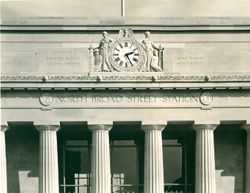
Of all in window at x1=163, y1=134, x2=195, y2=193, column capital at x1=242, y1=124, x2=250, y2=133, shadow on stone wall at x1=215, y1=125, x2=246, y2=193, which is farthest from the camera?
window at x1=163, y1=134, x2=195, y2=193

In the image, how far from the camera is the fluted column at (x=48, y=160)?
3440 inches

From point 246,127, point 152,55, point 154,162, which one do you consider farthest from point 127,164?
point 246,127

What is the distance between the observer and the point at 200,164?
88438mm

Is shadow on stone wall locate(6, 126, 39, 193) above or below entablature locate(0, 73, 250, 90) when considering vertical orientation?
below

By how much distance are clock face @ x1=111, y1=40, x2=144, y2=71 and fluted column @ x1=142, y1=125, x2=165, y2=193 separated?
14.8ft

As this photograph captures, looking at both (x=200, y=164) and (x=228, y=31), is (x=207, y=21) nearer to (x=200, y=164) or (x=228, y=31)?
(x=228, y=31)

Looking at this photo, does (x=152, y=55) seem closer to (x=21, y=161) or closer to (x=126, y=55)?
(x=126, y=55)

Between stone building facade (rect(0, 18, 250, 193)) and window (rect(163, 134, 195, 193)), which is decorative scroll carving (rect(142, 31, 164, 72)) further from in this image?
window (rect(163, 134, 195, 193))

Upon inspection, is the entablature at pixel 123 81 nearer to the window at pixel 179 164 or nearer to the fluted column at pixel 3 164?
the fluted column at pixel 3 164

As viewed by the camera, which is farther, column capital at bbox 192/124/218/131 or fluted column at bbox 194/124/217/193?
column capital at bbox 192/124/218/131

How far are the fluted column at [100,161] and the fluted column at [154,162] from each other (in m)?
2.77

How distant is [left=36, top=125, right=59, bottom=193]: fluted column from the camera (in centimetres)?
8738

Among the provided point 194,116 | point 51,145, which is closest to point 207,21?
point 194,116

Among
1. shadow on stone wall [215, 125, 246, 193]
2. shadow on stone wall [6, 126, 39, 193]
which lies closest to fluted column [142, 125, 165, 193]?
shadow on stone wall [215, 125, 246, 193]
